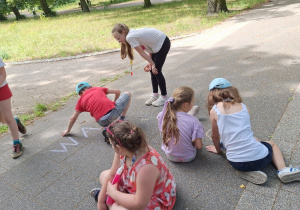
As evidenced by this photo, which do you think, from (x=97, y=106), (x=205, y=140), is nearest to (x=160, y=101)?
(x=97, y=106)

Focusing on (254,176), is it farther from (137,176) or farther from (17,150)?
(17,150)

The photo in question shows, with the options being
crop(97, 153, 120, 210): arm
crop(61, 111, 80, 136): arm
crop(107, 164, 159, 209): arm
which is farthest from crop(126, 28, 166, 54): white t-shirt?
crop(107, 164, 159, 209): arm

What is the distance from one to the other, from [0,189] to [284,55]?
551cm

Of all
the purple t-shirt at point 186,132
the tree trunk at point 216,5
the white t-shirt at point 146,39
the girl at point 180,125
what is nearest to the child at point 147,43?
the white t-shirt at point 146,39

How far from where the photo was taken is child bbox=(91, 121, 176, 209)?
1.79m

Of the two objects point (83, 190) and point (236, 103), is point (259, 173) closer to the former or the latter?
point (236, 103)

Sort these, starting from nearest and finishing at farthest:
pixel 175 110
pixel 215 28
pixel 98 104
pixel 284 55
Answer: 1. pixel 175 110
2. pixel 98 104
3. pixel 284 55
4. pixel 215 28

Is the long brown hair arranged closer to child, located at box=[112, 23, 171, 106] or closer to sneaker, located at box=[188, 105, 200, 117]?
sneaker, located at box=[188, 105, 200, 117]

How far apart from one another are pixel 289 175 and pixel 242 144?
450mm

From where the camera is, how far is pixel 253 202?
2.10 m

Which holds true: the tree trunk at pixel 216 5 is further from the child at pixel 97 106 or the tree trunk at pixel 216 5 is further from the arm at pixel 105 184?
the arm at pixel 105 184

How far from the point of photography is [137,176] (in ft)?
5.82

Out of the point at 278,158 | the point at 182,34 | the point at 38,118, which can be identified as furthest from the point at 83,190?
the point at 182,34

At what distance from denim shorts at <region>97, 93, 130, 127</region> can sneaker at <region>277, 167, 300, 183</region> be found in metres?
2.06
